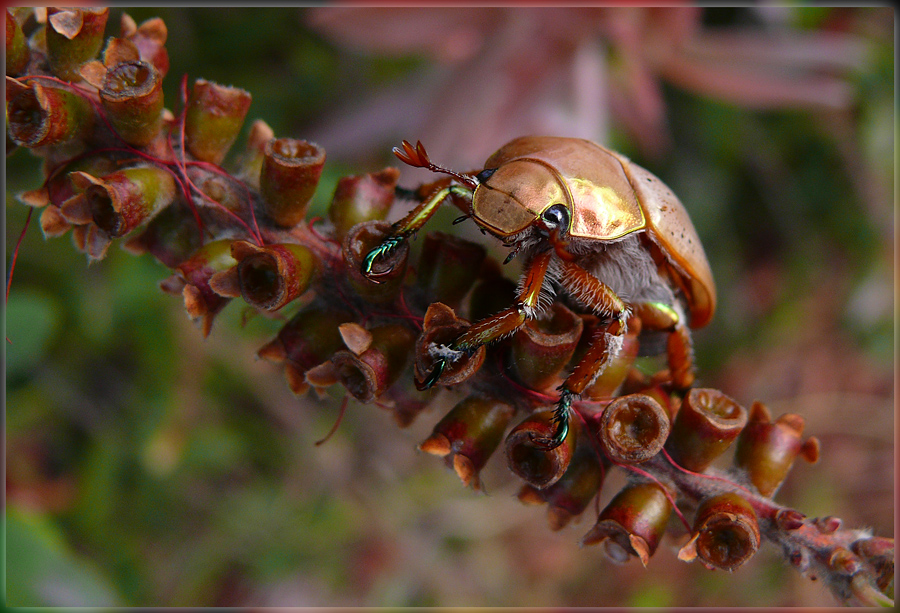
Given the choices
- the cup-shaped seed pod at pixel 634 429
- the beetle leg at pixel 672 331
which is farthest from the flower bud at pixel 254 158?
the beetle leg at pixel 672 331

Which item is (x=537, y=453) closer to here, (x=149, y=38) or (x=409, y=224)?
(x=409, y=224)

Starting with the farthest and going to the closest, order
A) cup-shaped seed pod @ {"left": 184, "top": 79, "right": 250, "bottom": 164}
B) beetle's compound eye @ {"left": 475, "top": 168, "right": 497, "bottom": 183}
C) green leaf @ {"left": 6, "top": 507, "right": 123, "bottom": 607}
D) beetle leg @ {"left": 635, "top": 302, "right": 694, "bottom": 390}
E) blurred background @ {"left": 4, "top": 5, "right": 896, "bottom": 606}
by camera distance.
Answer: blurred background @ {"left": 4, "top": 5, "right": 896, "bottom": 606}
green leaf @ {"left": 6, "top": 507, "right": 123, "bottom": 607}
beetle leg @ {"left": 635, "top": 302, "right": 694, "bottom": 390}
beetle's compound eye @ {"left": 475, "top": 168, "right": 497, "bottom": 183}
cup-shaped seed pod @ {"left": 184, "top": 79, "right": 250, "bottom": 164}

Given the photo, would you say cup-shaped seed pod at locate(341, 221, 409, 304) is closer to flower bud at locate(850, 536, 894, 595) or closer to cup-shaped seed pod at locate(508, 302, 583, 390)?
cup-shaped seed pod at locate(508, 302, 583, 390)

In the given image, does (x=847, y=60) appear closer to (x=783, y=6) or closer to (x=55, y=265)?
(x=783, y=6)

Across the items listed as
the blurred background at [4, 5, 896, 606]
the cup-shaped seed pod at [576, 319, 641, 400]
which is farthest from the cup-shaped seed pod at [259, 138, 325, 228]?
the blurred background at [4, 5, 896, 606]

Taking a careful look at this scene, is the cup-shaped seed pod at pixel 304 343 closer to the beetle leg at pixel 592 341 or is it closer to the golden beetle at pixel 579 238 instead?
the golden beetle at pixel 579 238

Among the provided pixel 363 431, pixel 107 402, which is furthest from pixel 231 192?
pixel 363 431
